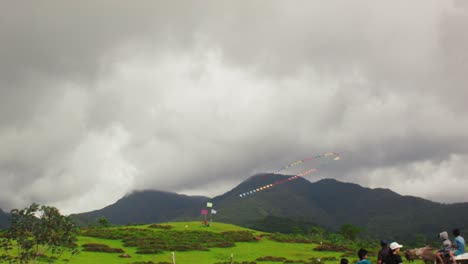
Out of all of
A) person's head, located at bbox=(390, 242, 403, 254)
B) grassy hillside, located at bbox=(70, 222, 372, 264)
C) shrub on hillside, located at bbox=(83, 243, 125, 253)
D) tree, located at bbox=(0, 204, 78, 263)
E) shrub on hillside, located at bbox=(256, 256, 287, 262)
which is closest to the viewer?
person's head, located at bbox=(390, 242, 403, 254)

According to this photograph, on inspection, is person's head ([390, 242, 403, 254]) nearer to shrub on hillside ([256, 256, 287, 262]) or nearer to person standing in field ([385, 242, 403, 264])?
person standing in field ([385, 242, 403, 264])

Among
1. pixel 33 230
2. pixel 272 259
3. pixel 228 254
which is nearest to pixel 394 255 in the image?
pixel 33 230

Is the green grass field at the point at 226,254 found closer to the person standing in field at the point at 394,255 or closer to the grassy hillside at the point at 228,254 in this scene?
the grassy hillside at the point at 228,254

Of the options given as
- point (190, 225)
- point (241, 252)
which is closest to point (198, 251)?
point (241, 252)

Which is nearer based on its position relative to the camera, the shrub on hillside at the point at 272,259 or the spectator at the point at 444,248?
the spectator at the point at 444,248

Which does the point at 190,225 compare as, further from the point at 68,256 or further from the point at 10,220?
the point at 10,220

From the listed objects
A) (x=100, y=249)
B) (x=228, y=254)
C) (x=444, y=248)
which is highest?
(x=100, y=249)

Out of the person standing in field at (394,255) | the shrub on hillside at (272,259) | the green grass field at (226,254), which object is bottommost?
the shrub on hillside at (272,259)

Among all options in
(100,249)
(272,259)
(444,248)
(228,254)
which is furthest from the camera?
(228,254)

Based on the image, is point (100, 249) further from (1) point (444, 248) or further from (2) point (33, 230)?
(1) point (444, 248)

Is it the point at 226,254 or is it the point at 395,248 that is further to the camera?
the point at 226,254

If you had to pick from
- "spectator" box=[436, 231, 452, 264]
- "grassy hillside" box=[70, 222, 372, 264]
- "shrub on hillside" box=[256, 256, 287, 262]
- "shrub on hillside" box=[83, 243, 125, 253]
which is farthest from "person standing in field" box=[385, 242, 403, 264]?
"shrub on hillside" box=[83, 243, 125, 253]

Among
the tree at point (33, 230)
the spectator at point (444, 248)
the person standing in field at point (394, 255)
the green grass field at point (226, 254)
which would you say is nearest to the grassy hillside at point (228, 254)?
the green grass field at point (226, 254)

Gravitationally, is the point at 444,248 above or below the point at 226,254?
above
